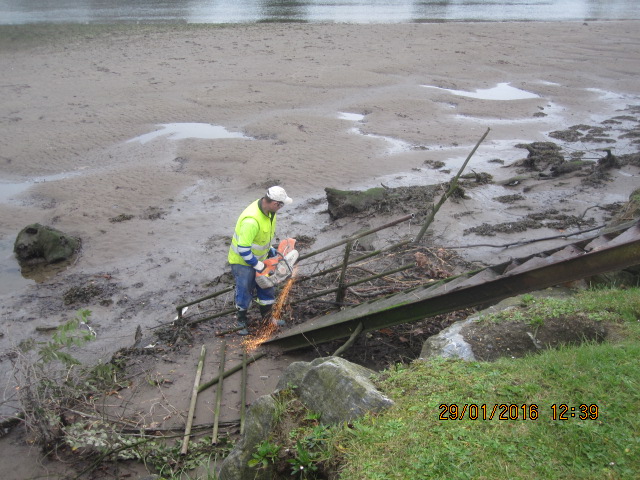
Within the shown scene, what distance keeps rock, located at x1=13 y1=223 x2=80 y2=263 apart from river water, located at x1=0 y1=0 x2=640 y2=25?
2249cm

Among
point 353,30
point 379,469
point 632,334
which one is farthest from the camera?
point 353,30

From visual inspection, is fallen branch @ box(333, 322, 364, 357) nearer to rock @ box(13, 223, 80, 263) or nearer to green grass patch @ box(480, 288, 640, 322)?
green grass patch @ box(480, 288, 640, 322)

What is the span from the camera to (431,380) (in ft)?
14.0

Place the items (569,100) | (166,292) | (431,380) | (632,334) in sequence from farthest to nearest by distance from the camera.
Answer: (569,100) → (166,292) → (632,334) → (431,380)

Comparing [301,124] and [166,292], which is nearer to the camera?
[166,292]

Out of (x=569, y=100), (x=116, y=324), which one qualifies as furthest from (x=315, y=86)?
(x=116, y=324)

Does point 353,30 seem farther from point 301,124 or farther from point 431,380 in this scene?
point 431,380

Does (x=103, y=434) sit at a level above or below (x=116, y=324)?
above

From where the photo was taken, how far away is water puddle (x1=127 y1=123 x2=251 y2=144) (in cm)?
1480

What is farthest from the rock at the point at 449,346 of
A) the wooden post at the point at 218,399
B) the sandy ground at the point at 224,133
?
the wooden post at the point at 218,399

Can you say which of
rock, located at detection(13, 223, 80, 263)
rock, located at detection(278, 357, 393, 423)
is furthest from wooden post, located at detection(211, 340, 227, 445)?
rock, located at detection(13, 223, 80, 263)

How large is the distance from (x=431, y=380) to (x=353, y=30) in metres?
25.5

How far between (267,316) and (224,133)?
866 cm
